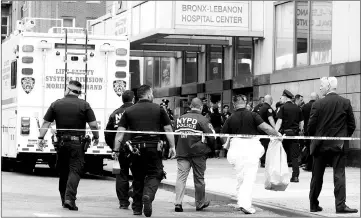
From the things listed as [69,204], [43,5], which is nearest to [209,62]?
[69,204]

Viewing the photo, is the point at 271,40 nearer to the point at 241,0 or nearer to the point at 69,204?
the point at 241,0

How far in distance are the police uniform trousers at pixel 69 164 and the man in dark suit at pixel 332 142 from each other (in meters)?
3.40

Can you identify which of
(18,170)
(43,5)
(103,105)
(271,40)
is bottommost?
(18,170)

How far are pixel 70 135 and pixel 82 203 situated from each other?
1.54 meters

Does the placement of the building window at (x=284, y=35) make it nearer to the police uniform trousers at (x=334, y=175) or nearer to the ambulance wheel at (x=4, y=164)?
the ambulance wheel at (x=4, y=164)

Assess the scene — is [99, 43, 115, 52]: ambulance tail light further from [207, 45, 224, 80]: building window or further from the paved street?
[207, 45, 224, 80]: building window

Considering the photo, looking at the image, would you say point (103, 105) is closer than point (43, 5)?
Yes

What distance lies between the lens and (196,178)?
1345 centimetres

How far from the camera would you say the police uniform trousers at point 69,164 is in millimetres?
12930

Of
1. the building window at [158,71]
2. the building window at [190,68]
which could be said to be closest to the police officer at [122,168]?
the building window at [190,68]

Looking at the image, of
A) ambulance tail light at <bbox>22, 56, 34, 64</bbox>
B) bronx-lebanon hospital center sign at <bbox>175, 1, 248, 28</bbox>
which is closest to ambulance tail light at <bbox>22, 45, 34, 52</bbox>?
ambulance tail light at <bbox>22, 56, 34, 64</bbox>

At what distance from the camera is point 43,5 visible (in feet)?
201

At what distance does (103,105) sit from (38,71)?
63.6 inches

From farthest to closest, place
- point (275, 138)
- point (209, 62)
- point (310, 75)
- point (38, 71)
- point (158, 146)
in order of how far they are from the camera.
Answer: point (209, 62), point (310, 75), point (38, 71), point (275, 138), point (158, 146)
